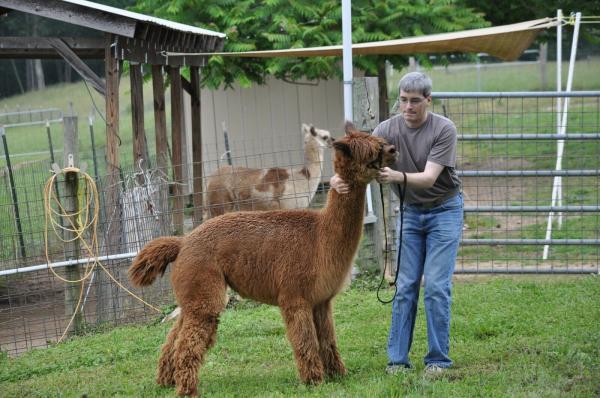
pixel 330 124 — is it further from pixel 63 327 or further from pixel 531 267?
pixel 63 327

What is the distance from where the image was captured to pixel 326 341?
19.3ft

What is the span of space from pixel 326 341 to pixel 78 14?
16.2ft

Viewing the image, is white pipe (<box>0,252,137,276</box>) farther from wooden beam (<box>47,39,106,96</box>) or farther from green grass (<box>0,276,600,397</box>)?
wooden beam (<box>47,39,106,96</box>)

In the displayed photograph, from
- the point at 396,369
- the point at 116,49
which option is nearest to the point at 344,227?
the point at 396,369

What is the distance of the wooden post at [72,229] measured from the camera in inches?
318

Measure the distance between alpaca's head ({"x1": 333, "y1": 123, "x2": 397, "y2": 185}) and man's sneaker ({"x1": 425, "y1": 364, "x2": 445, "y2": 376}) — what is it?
140cm

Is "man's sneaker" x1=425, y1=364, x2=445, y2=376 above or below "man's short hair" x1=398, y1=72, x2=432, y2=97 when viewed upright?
below

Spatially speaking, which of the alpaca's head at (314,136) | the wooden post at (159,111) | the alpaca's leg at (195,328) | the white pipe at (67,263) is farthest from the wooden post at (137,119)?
the alpaca's leg at (195,328)

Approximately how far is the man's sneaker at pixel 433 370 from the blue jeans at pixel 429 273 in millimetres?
25

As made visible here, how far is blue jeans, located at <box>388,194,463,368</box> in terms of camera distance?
5660mm

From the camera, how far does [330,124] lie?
1742cm

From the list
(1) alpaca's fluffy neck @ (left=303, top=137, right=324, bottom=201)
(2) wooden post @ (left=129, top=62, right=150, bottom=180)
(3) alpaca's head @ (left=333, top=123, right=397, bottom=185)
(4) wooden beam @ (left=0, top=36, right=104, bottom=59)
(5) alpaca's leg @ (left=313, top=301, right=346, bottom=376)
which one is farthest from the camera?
(1) alpaca's fluffy neck @ (left=303, top=137, right=324, bottom=201)

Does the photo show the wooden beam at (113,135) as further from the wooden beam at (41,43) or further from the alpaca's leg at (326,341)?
the alpaca's leg at (326,341)

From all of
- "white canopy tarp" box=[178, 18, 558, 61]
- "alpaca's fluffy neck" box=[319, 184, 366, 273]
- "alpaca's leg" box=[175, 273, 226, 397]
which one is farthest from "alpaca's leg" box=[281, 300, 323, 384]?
"white canopy tarp" box=[178, 18, 558, 61]
